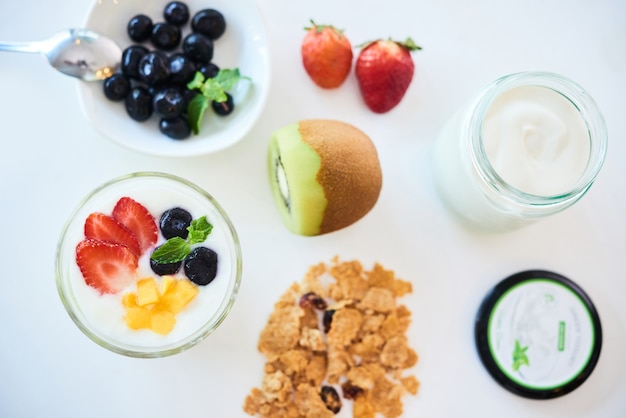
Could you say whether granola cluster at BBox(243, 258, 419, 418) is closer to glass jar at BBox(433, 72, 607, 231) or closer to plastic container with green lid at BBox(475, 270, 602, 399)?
plastic container with green lid at BBox(475, 270, 602, 399)

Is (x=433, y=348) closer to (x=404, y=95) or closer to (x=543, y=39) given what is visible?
(x=404, y=95)

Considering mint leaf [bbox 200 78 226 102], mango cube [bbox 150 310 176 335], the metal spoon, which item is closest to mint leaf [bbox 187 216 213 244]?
mango cube [bbox 150 310 176 335]

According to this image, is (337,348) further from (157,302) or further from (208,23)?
(208,23)

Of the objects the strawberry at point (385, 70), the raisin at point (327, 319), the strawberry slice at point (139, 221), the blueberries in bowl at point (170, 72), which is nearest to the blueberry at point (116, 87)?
the blueberries in bowl at point (170, 72)

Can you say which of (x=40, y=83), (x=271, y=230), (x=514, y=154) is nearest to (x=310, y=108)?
(x=271, y=230)

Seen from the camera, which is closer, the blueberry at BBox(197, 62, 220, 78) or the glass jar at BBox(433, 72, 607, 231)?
the glass jar at BBox(433, 72, 607, 231)

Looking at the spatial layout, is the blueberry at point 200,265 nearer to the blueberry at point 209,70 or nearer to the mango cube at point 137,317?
the mango cube at point 137,317

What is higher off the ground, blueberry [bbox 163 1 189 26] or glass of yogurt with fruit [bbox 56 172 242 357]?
blueberry [bbox 163 1 189 26]

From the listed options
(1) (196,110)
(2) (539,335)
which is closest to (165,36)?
Answer: (1) (196,110)
